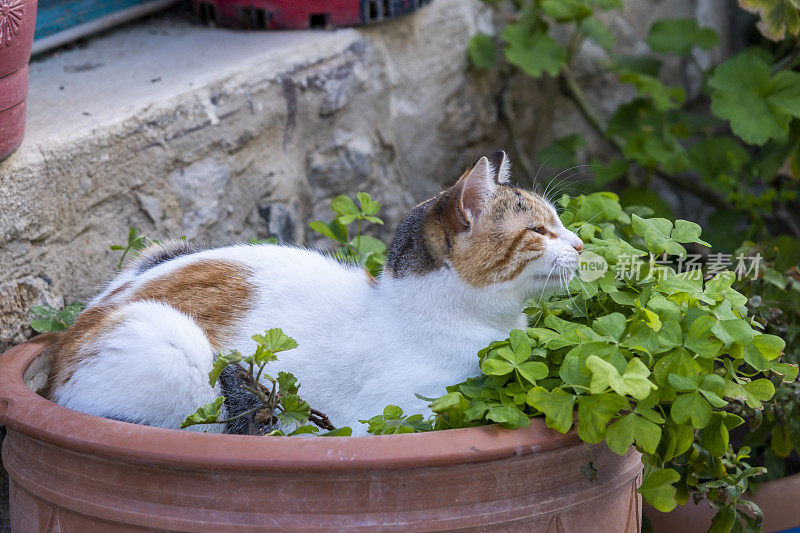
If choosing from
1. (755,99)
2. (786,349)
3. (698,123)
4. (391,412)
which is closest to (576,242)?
A: (391,412)

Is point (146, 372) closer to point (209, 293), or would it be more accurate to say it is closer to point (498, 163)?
point (209, 293)

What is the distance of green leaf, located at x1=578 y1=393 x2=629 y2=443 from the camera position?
46.6 inches

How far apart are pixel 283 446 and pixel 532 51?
7.07ft

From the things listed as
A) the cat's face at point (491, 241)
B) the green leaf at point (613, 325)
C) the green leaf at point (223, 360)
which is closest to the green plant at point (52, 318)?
the green leaf at point (223, 360)

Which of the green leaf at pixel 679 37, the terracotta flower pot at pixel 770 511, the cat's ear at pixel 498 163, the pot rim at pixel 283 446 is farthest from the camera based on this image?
the green leaf at pixel 679 37

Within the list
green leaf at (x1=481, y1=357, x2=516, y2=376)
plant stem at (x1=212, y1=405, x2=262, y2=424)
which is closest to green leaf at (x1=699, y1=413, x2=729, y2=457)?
green leaf at (x1=481, y1=357, x2=516, y2=376)

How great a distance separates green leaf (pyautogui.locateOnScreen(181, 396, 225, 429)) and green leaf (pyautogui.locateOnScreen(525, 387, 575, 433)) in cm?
48

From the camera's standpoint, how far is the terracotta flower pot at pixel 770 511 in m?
1.85

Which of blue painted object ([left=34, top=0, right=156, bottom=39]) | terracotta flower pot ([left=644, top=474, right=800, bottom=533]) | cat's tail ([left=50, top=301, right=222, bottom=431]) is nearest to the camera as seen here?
cat's tail ([left=50, top=301, right=222, bottom=431])

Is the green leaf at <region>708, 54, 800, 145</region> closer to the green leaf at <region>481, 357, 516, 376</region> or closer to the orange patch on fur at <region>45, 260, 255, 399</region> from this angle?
the green leaf at <region>481, 357, 516, 376</region>

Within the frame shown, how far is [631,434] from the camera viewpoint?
46.9 inches

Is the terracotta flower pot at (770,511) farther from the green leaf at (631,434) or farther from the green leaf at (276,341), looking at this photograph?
the green leaf at (276,341)

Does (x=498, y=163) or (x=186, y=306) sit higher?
(x=498, y=163)

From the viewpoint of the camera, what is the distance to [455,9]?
9.79ft
